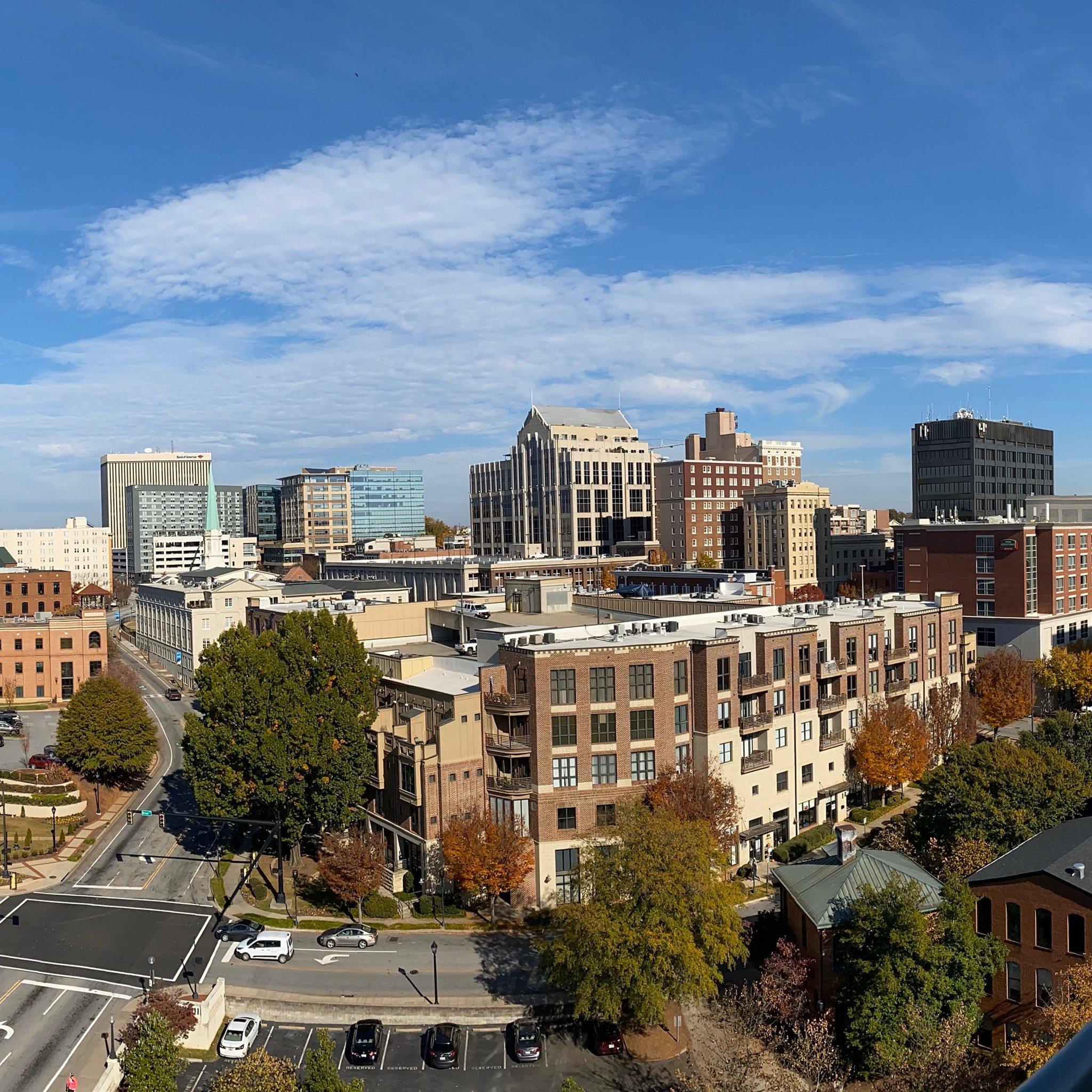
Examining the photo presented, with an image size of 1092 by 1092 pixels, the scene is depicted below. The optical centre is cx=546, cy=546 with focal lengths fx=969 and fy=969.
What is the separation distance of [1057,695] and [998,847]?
1978 inches

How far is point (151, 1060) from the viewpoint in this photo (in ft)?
119

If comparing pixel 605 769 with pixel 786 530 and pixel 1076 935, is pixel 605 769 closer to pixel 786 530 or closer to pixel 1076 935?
pixel 1076 935

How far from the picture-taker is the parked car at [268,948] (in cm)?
4919

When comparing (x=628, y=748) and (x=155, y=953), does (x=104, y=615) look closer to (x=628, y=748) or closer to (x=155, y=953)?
(x=155, y=953)

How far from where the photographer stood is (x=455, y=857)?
51.0m

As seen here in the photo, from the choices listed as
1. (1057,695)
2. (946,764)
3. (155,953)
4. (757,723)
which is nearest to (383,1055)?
(155,953)

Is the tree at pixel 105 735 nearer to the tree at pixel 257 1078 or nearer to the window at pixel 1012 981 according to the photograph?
the tree at pixel 257 1078

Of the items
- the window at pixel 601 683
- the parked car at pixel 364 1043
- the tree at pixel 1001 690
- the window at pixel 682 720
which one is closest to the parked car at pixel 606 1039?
the parked car at pixel 364 1043

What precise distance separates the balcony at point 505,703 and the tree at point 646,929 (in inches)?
488

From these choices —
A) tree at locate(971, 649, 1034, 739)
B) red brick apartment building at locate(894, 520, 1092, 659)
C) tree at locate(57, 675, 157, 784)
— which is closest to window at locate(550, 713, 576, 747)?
tree at locate(57, 675, 157, 784)

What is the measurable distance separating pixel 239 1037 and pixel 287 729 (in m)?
19.6

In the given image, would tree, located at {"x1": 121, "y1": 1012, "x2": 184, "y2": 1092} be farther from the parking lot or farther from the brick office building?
the brick office building

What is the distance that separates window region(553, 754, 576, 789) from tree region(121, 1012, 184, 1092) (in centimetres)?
2370

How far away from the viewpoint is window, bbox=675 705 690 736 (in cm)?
5766
